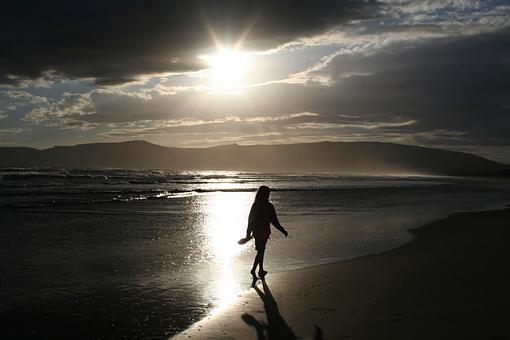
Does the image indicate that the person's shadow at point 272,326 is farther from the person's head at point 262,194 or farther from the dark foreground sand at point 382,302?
the person's head at point 262,194

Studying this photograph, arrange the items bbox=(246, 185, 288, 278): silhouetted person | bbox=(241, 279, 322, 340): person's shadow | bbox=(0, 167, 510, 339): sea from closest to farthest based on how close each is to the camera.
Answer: bbox=(241, 279, 322, 340): person's shadow → bbox=(0, 167, 510, 339): sea → bbox=(246, 185, 288, 278): silhouetted person

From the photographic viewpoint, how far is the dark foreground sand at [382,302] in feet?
20.7

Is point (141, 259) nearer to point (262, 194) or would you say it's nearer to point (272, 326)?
point (262, 194)


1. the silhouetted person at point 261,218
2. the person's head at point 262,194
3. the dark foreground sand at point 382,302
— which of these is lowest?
the dark foreground sand at point 382,302

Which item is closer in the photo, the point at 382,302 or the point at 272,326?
the point at 272,326

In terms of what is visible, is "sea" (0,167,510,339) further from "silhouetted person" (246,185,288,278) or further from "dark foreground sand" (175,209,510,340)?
"silhouetted person" (246,185,288,278)

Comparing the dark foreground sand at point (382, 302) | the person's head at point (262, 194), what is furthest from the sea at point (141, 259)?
the person's head at point (262, 194)

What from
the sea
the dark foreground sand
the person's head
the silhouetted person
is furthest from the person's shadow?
the person's head

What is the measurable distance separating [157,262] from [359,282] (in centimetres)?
447

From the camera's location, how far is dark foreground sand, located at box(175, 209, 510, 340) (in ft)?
20.7

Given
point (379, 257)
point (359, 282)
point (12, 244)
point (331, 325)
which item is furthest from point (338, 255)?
point (12, 244)

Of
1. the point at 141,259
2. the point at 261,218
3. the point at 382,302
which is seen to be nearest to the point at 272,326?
the point at 382,302

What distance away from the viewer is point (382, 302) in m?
7.66

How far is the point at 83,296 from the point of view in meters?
8.09
